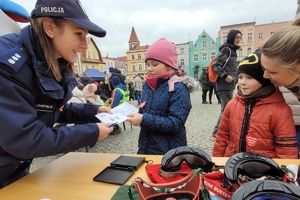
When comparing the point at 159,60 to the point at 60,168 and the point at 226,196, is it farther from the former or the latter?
the point at 226,196

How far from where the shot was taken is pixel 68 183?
1.03 meters

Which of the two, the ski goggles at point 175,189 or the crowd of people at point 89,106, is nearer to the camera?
the ski goggles at point 175,189

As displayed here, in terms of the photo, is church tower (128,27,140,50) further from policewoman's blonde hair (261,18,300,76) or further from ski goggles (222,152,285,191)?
ski goggles (222,152,285,191)

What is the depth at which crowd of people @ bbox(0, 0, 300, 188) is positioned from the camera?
0.94m

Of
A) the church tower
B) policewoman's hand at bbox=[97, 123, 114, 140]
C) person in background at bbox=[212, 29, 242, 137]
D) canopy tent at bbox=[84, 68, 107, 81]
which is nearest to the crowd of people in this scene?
policewoman's hand at bbox=[97, 123, 114, 140]

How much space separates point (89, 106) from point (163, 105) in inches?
21.3

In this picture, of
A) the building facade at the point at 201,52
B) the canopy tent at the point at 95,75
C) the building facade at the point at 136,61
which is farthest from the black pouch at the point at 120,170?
the building facade at the point at 136,61

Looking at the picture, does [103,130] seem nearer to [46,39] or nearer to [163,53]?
[46,39]

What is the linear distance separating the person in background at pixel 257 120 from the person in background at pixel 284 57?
22cm

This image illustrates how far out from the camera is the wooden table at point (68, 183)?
93 centimetres

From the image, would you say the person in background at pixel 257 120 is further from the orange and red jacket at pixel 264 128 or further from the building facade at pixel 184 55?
the building facade at pixel 184 55

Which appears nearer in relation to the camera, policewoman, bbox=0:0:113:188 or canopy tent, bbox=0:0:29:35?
policewoman, bbox=0:0:113:188

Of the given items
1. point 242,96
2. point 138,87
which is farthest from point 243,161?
point 138,87

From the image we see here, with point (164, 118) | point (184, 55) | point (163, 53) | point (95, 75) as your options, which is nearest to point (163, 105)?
point (164, 118)
